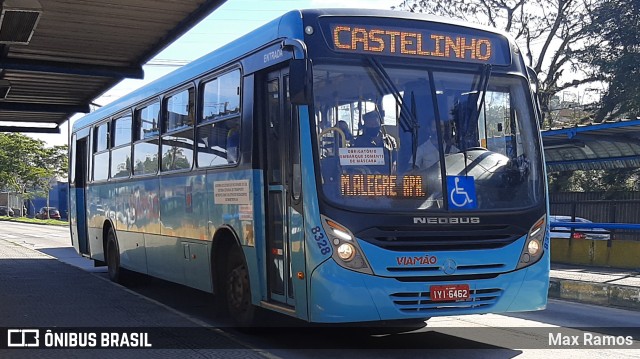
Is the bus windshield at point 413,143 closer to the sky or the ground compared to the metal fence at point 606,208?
closer to the sky

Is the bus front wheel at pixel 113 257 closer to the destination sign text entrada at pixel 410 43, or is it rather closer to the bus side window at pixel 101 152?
the bus side window at pixel 101 152

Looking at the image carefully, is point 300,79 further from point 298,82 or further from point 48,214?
point 48,214

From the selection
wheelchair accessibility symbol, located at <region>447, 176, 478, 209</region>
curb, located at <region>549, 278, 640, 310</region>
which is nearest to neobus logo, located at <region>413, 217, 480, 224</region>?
wheelchair accessibility symbol, located at <region>447, 176, 478, 209</region>

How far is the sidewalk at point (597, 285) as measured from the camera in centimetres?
1309

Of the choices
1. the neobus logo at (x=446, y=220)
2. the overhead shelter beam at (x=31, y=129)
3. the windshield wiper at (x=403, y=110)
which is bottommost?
the neobus logo at (x=446, y=220)

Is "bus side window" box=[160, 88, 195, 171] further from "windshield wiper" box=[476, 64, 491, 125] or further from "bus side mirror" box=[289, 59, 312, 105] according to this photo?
"windshield wiper" box=[476, 64, 491, 125]

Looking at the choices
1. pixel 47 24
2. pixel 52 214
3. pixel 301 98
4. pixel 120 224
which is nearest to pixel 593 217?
pixel 120 224

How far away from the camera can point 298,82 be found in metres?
7.46

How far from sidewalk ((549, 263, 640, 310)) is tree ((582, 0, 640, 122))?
13.2m

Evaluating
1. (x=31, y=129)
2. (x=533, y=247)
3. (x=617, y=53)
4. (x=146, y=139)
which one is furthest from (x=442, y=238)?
(x=617, y=53)

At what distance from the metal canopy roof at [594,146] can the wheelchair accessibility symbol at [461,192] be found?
7.96m

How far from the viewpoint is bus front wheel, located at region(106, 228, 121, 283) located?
14852mm

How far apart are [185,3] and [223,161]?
366 centimetres

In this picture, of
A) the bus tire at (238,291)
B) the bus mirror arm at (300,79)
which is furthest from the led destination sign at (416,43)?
the bus tire at (238,291)
